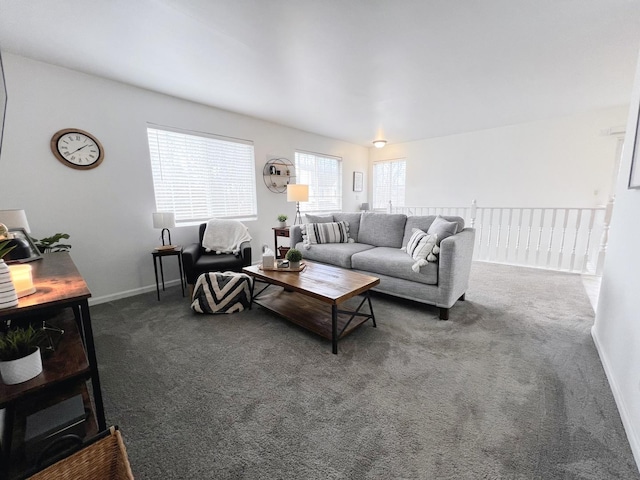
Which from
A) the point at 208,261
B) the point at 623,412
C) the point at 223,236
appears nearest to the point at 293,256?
the point at 208,261

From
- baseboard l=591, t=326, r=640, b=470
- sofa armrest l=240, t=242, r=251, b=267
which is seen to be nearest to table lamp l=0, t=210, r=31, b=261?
sofa armrest l=240, t=242, r=251, b=267

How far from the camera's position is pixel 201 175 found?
3.61 meters

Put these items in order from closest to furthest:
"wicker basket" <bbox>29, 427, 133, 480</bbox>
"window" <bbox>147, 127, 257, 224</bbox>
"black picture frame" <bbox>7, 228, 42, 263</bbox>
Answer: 1. "wicker basket" <bbox>29, 427, 133, 480</bbox>
2. "black picture frame" <bbox>7, 228, 42, 263</bbox>
3. "window" <bbox>147, 127, 257, 224</bbox>

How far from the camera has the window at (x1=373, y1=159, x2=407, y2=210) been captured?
6.05m

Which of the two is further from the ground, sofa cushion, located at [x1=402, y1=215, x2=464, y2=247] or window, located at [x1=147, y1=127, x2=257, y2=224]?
window, located at [x1=147, y1=127, x2=257, y2=224]

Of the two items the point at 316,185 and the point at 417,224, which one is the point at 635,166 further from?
the point at 316,185

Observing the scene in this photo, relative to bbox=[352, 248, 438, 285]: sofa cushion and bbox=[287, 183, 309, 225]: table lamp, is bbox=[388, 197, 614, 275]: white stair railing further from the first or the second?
bbox=[287, 183, 309, 225]: table lamp

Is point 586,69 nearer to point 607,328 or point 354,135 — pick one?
→ point 607,328

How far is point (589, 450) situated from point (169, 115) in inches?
174

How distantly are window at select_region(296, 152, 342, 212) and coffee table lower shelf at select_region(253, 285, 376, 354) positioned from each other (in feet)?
9.21

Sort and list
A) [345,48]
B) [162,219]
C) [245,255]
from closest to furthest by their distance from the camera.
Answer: [345,48] → [162,219] → [245,255]

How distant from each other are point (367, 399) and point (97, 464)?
3.82 feet

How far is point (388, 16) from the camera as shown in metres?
1.79

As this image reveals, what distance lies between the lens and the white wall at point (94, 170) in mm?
2326
